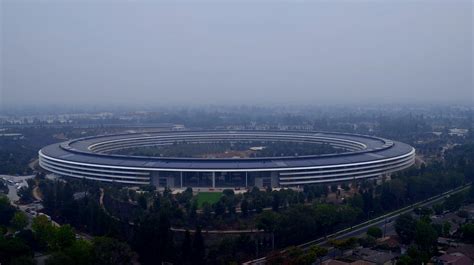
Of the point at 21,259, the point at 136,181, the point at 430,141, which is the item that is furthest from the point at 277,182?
the point at 430,141

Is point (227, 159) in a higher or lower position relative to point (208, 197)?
higher

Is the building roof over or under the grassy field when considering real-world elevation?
over

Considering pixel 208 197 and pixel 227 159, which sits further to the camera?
pixel 227 159

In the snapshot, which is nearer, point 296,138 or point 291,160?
point 291,160

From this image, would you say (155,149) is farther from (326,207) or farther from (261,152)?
(326,207)

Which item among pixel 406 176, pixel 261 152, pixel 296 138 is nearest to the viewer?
pixel 406 176

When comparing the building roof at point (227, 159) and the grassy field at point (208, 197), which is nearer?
the grassy field at point (208, 197)

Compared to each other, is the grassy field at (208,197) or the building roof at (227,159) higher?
the building roof at (227,159)

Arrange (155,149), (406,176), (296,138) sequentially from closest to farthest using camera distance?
(406,176), (155,149), (296,138)
